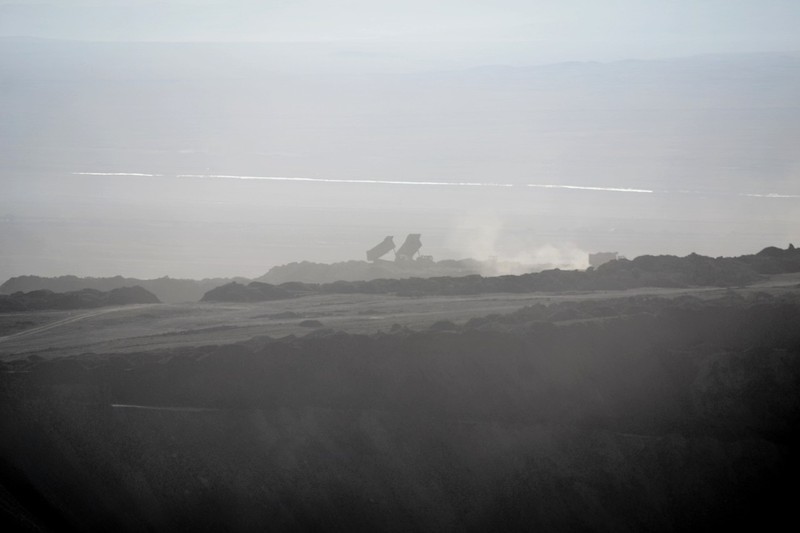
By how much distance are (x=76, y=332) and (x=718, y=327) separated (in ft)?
27.9

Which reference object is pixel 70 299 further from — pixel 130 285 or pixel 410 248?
pixel 410 248

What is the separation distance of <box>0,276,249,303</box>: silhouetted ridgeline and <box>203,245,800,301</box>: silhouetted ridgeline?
3739 millimetres

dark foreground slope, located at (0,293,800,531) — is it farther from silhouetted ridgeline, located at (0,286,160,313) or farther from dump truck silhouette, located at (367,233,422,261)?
dump truck silhouette, located at (367,233,422,261)

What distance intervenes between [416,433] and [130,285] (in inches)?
487

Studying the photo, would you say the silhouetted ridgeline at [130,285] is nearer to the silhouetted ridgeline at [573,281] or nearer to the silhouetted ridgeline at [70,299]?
the silhouetted ridgeline at [70,299]

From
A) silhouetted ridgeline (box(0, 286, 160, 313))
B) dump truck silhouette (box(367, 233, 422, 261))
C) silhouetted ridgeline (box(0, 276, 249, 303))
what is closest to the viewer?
silhouetted ridgeline (box(0, 286, 160, 313))

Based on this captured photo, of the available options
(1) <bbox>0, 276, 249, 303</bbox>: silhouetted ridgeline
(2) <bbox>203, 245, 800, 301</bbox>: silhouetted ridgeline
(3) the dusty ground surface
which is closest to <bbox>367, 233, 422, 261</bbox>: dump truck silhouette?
(1) <bbox>0, 276, 249, 303</bbox>: silhouetted ridgeline

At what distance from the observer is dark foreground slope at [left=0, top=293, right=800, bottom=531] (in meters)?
12.4

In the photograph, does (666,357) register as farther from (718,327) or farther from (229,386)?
(229,386)

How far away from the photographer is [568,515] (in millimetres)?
12656

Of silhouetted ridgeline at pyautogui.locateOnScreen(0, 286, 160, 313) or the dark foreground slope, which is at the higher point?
silhouetted ridgeline at pyautogui.locateOnScreen(0, 286, 160, 313)

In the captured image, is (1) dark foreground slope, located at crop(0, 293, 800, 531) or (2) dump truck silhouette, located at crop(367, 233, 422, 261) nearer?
(1) dark foreground slope, located at crop(0, 293, 800, 531)

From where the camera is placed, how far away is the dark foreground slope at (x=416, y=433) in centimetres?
1239

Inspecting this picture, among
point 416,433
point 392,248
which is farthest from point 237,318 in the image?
point 392,248
